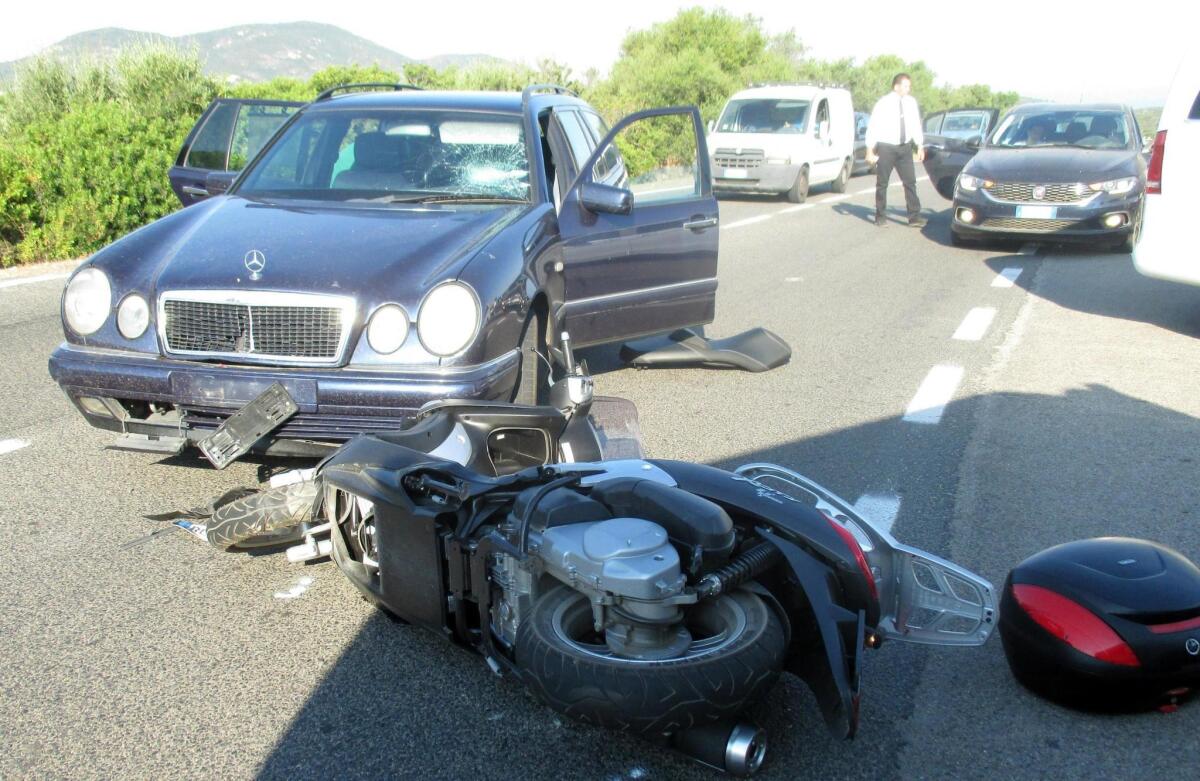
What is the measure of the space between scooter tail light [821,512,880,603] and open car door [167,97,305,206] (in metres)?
7.25

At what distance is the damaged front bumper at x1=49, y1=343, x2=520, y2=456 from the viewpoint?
13.8 ft

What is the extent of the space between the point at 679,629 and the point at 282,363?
2.29 metres

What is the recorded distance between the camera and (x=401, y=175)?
5.62m

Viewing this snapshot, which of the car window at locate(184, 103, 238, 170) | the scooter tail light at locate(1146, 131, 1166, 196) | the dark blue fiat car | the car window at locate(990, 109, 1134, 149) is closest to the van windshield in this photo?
the car window at locate(990, 109, 1134, 149)

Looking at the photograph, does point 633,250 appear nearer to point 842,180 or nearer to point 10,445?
point 10,445

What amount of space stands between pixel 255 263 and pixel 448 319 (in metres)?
0.81

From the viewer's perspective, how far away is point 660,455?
5.15m

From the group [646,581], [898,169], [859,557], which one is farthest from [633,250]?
[898,169]

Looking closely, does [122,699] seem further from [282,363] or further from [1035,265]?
[1035,265]

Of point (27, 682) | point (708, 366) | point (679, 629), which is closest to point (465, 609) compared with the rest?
point (679, 629)

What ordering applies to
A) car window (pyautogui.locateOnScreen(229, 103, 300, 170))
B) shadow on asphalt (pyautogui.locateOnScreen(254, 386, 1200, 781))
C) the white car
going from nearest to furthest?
shadow on asphalt (pyautogui.locateOnScreen(254, 386, 1200, 781)) < the white car < car window (pyautogui.locateOnScreen(229, 103, 300, 170))

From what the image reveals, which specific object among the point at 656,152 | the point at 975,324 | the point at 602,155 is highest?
the point at 602,155

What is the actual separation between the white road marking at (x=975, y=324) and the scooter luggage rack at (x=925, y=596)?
5.36m

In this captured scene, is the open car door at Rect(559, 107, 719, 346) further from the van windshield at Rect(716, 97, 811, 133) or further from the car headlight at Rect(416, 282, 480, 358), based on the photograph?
the van windshield at Rect(716, 97, 811, 133)
